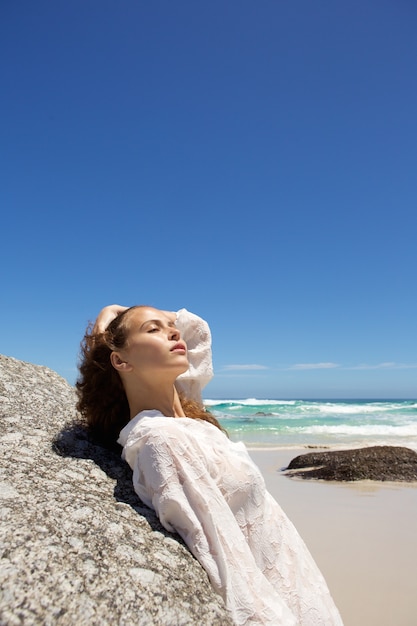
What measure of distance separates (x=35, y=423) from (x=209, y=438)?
1.05m

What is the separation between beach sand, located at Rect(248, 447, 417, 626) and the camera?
397 centimetres

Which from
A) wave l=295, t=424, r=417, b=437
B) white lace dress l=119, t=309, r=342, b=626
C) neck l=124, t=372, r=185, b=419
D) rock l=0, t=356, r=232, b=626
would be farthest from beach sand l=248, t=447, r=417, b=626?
wave l=295, t=424, r=417, b=437

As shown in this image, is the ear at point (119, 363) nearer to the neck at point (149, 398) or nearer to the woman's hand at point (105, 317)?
the neck at point (149, 398)

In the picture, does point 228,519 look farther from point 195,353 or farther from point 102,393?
point 195,353

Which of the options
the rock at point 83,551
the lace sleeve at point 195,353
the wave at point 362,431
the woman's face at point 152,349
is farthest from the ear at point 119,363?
the wave at point 362,431

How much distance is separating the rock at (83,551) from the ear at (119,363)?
20.1 inches

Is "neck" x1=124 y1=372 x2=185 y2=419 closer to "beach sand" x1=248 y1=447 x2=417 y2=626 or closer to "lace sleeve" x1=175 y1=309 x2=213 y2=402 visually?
"lace sleeve" x1=175 y1=309 x2=213 y2=402

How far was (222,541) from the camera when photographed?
197cm

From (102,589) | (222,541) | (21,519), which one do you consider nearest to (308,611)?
(222,541)

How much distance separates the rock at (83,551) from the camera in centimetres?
146

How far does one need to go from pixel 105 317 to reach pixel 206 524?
1.63 meters

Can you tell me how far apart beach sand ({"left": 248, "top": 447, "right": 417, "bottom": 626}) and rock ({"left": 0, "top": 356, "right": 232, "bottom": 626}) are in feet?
8.57

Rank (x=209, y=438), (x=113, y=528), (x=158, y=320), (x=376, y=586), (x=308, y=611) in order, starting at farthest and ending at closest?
(x=376, y=586), (x=158, y=320), (x=209, y=438), (x=308, y=611), (x=113, y=528)

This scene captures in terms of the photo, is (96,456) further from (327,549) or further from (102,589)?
(327,549)
